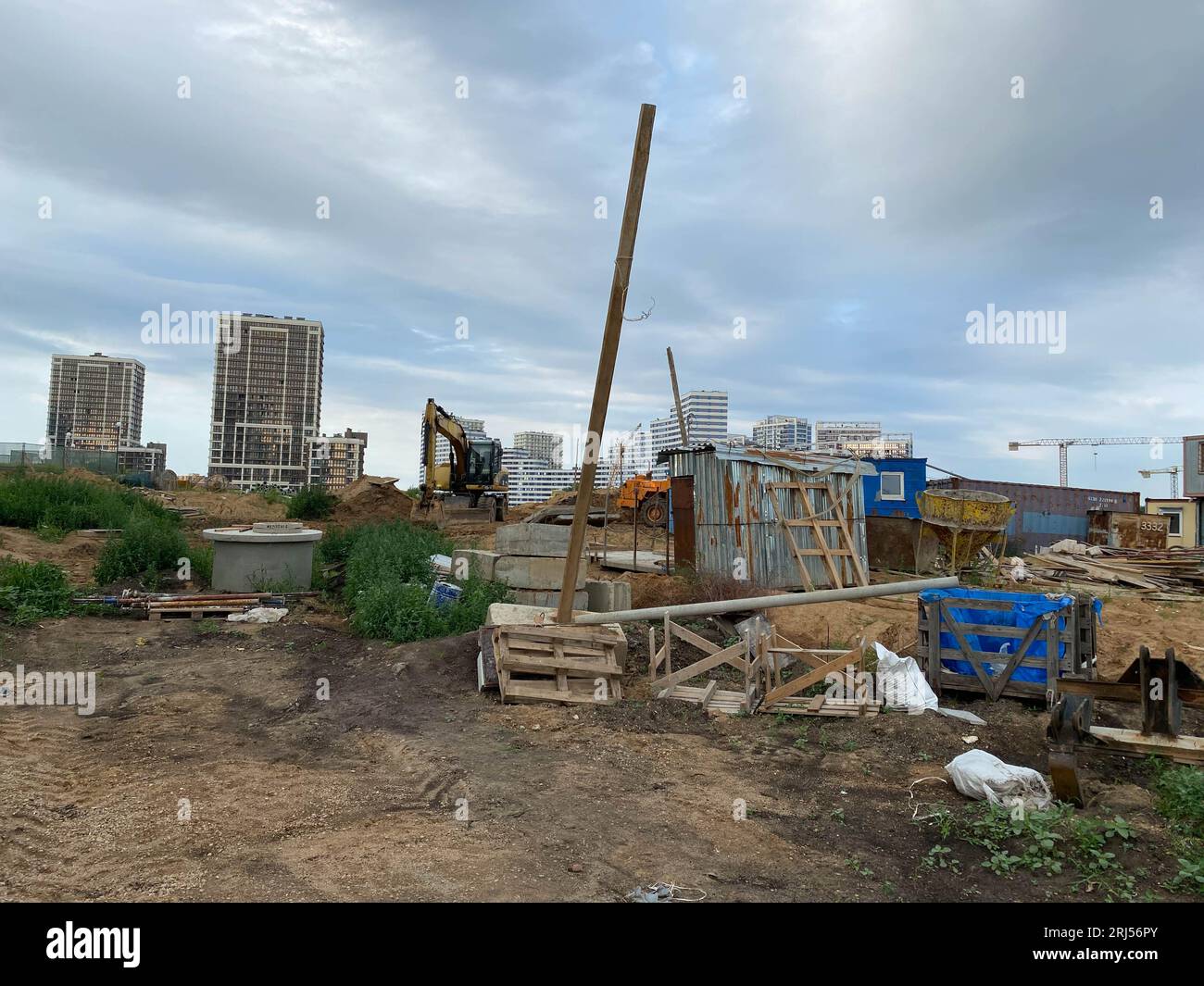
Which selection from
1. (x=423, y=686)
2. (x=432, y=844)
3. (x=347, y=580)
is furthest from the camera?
(x=347, y=580)

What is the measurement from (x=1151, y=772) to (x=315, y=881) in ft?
20.3

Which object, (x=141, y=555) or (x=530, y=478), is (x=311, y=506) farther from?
(x=530, y=478)

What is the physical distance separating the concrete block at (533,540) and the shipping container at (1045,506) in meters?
18.3

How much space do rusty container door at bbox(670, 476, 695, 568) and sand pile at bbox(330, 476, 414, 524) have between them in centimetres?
1354

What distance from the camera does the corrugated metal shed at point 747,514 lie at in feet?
48.3

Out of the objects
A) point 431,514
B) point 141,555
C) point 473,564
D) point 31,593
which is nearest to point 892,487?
point 473,564

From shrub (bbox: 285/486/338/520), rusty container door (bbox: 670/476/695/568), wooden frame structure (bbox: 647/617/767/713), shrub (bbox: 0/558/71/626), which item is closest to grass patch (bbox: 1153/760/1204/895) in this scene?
wooden frame structure (bbox: 647/617/767/713)

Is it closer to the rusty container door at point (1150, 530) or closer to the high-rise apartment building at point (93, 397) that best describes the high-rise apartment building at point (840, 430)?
the rusty container door at point (1150, 530)

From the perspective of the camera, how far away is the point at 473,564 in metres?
11.7

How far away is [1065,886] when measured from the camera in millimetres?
3943

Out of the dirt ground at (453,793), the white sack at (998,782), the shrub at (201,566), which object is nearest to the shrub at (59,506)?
the shrub at (201,566)

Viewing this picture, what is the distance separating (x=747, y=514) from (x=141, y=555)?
1196 cm
